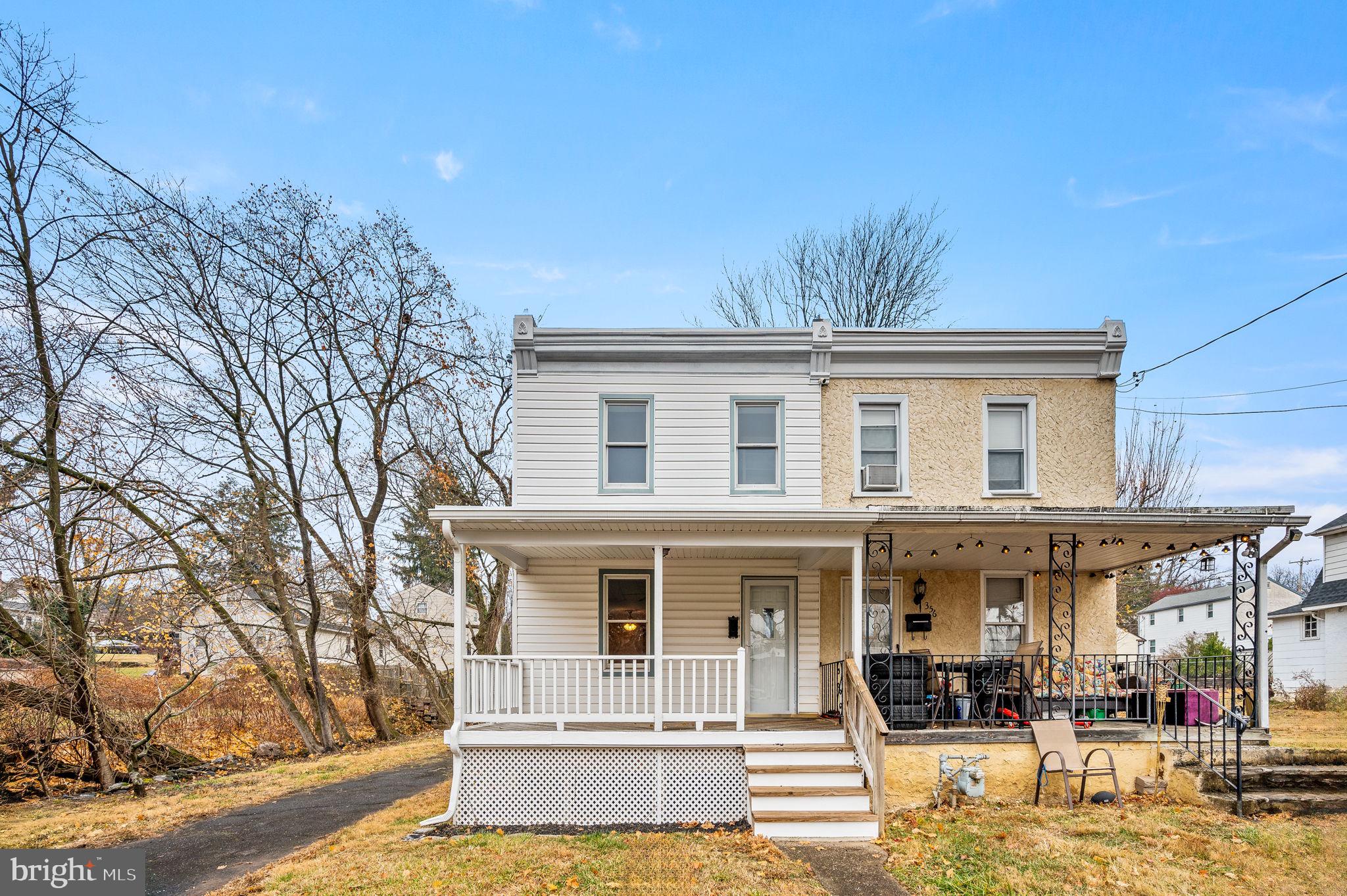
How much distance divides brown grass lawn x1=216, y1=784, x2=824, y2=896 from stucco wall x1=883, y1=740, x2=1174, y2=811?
205 cm

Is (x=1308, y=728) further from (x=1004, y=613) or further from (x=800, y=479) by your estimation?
(x=800, y=479)

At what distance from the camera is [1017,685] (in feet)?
33.8

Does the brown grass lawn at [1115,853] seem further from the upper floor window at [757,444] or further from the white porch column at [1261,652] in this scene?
the upper floor window at [757,444]

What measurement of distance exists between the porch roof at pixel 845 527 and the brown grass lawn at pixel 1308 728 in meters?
4.44

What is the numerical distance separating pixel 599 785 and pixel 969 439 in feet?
23.5

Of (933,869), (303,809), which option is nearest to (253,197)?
(303,809)

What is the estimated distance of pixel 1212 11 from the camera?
1368cm

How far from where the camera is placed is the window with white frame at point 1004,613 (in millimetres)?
12078

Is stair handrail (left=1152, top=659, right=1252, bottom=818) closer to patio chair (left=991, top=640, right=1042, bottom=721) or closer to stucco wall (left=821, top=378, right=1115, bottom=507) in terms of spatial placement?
patio chair (left=991, top=640, right=1042, bottom=721)

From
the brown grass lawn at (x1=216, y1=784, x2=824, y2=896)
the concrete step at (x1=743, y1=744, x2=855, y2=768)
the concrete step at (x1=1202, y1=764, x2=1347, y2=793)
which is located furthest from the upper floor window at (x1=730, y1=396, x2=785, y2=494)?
the concrete step at (x1=1202, y1=764, x2=1347, y2=793)

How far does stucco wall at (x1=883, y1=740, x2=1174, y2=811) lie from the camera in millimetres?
8898

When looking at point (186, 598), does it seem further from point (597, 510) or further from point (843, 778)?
point (843, 778)

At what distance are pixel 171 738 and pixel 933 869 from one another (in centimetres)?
1434

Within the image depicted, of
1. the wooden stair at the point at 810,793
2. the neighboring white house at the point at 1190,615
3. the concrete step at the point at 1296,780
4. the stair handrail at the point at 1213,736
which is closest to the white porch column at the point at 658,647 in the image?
the wooden stair at the point at 810,793
